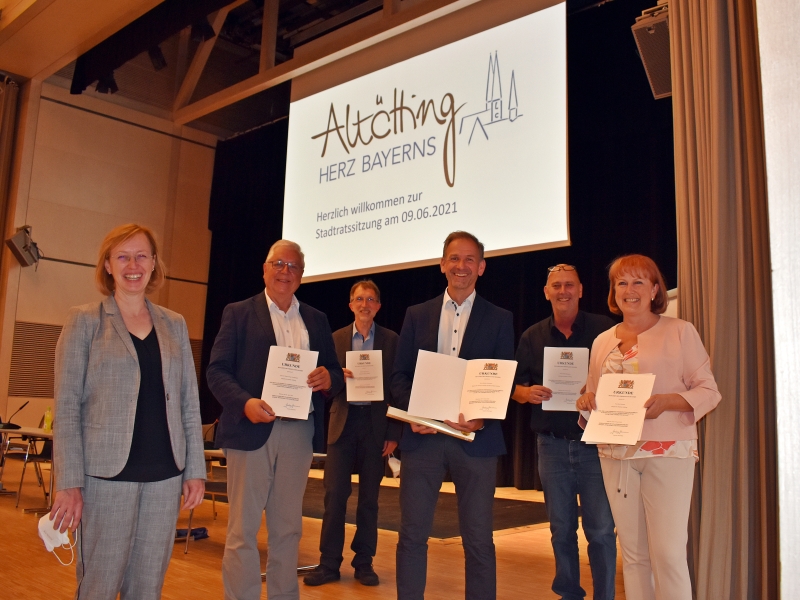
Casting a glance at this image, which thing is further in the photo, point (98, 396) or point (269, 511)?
point (269, 511)

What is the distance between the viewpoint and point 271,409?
2697mm

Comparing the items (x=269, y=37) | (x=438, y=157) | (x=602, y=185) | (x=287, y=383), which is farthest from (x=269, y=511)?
(x=269, y=37)

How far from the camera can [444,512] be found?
6090mm

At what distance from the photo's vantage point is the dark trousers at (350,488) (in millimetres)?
3721

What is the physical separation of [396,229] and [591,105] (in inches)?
97.0

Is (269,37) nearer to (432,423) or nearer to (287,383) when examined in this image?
(287,383)

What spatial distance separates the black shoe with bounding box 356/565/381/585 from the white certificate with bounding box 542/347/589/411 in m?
1.37

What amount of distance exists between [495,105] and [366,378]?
321cm

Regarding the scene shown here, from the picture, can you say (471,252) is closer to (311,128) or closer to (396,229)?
(396,229)

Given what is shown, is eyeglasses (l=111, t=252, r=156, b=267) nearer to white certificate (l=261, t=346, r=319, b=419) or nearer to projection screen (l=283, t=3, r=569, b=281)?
white certificate (l=261, t=346, r=319, b=419)

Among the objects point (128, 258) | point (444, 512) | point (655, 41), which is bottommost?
point (444, 512)

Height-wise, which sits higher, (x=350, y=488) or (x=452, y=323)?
(x=452, y=323)

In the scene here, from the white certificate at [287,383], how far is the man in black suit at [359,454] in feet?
3.06

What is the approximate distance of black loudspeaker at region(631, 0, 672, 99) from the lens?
2885mm
